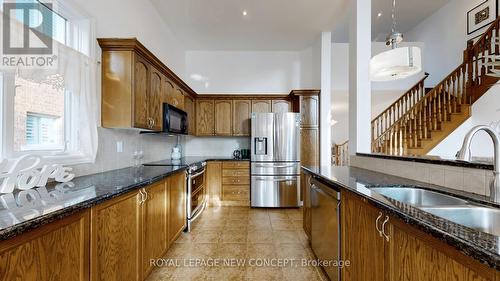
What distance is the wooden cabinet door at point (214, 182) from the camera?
455 centimetres

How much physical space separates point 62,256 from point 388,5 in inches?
237

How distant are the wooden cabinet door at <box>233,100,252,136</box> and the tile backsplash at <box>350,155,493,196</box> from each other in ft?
9.39

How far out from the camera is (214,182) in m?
4.56

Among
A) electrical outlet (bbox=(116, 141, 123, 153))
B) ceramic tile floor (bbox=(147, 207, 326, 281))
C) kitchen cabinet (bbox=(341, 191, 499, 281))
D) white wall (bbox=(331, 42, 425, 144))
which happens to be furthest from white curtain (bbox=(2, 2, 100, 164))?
white wall (bbox=(331, 42, 425, 144))

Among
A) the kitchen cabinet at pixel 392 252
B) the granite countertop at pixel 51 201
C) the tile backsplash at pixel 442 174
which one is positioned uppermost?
the tile backsplash at pixel 442 174

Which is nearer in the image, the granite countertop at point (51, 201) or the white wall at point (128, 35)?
the granite countertop at point (51, 201)

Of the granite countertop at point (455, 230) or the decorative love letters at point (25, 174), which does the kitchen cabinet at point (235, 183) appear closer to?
the decorative love letters at point (25, 174)

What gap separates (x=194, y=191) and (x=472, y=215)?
3001 millimetres

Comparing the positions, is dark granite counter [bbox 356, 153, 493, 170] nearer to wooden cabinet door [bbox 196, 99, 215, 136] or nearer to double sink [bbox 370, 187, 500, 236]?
double sink [bbox 370, 187, 500, 236]

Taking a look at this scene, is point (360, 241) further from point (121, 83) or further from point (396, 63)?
point (121, 83)

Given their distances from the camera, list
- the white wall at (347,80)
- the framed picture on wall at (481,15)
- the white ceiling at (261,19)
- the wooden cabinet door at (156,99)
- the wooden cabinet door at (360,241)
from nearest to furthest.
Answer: the wooden cabinet door at (360,241)
the wooden cabinet door at (156,99)
the white ceiling at (261,19)
the framed picture on wall at (481,15)
the white wall at (347,80)

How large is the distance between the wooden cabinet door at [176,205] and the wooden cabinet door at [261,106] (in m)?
2.35

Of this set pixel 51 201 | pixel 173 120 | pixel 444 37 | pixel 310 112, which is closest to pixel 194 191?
pixel 173 120

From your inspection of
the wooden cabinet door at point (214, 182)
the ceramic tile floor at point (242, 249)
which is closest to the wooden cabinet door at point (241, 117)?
the wooden cabinet door at point (214, 182)
